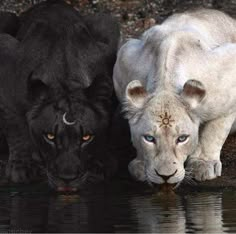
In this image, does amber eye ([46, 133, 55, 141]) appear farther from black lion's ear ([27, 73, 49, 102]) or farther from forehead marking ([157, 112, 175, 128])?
forehead marking ([157, 112, 175, 128])

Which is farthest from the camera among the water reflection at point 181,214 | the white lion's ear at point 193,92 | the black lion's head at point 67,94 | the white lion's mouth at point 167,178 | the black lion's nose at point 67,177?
the black lion's head at point 67,94

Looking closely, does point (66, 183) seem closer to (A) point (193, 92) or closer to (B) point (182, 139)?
(B) point (182, 139)

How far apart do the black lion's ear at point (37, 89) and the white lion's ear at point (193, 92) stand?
1.42m

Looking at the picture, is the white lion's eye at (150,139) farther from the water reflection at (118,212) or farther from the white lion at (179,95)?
the water reflection at (118,212)

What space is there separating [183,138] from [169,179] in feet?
1.41

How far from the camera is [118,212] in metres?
12.0

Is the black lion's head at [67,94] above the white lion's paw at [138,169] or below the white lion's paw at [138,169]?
above

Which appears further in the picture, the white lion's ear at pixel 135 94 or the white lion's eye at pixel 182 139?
the white lion's ear at pixel 135 94

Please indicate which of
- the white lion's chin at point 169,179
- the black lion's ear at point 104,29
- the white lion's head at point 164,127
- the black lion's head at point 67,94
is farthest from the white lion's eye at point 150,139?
the black lion's ear at point 104,29

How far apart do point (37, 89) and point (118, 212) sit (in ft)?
6.07

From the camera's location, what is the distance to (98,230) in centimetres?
1125

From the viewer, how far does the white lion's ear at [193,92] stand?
494 inches

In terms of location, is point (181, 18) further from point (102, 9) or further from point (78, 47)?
point (102, 9)

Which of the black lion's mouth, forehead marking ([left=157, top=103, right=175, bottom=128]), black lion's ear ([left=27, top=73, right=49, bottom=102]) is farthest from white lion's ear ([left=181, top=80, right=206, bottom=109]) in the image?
black lion's ear ([left=27, top=73, right=49, bottom=102])
